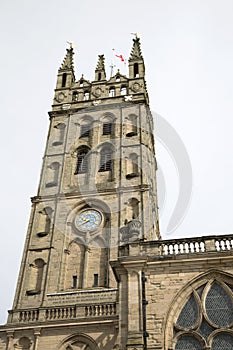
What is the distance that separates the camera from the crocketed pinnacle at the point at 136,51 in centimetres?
4125

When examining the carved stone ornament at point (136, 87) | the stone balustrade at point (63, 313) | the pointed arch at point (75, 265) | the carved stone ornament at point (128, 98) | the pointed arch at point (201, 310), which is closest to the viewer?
the pointed arch at point (201, 310)

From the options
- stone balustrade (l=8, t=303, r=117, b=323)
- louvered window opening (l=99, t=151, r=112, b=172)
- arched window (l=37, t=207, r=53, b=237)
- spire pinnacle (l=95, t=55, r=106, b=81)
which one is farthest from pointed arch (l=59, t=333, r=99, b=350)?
spire pinnacle (l=95, t=55, r=106, b=81)

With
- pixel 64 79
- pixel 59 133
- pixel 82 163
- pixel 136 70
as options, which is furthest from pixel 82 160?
pixel 136 70

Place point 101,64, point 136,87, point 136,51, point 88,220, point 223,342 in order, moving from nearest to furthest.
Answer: point 223,342 < point 88,220 < point 136,87 < point 101,64 < point 136,51

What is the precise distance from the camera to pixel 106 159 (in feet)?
108

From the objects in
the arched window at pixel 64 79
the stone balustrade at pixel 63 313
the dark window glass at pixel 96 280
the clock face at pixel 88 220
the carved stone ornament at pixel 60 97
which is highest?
the arched window at pixel 64 79

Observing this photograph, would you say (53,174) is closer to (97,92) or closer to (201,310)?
(97,92)

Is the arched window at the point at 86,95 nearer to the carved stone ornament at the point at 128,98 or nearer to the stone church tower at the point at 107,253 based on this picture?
the stone church tower at the point at 107,253

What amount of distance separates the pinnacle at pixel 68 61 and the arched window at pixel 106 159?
11833mm

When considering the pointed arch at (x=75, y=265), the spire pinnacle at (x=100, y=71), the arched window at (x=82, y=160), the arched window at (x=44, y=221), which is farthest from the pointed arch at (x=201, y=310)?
the spire pinnacle at (x=100, y=71)

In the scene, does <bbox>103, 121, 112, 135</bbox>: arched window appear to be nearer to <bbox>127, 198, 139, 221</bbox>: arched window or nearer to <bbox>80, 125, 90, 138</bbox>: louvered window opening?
<bbox>80, 125, 90, 138</bbox>: louvered window opening

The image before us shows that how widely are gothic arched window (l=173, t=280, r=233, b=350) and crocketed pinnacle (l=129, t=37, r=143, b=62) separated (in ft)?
97.2

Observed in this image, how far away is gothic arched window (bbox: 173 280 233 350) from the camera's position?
1414 centimetres

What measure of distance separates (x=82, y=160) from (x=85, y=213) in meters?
5.13
